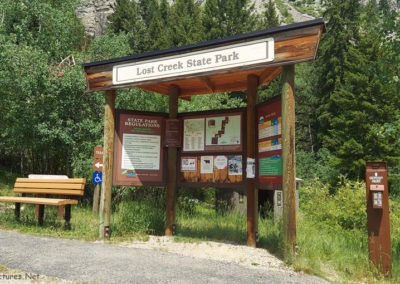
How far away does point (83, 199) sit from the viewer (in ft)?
44.2

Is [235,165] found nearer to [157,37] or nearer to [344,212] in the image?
[344,212]

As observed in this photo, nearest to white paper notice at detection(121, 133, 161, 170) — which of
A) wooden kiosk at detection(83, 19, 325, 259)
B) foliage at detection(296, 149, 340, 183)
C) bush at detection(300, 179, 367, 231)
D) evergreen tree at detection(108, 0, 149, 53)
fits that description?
wooden kiosk at detection(83, 19, 325, 259)

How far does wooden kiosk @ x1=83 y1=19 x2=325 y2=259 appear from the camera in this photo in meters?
5.36

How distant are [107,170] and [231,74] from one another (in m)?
2.78

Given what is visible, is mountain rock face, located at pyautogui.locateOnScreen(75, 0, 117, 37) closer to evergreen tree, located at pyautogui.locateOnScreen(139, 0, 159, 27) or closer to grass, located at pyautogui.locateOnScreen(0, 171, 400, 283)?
evergreen tree, located at pyautogui.locateOnScreen(139, 0, 159, 27)

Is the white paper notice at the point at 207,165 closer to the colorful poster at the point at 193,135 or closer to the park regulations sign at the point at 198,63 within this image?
the colorful poster at the point at 193,135

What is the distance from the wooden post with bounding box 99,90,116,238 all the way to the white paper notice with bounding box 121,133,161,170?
0.27 m

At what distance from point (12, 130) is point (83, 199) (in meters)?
3.27

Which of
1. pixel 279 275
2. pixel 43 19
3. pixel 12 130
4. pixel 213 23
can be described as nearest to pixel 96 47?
pixel 43 19

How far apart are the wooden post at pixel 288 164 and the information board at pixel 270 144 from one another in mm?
281

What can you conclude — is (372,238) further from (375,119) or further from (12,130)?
(375,119)

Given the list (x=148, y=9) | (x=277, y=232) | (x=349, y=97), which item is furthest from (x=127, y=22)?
(x=277, y=232)

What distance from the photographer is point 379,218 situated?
15.6 ft

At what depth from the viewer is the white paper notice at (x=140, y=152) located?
283 inches
